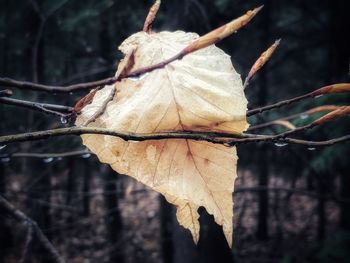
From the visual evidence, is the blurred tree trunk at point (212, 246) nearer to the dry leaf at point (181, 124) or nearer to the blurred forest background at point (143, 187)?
the blurred forest background at point (143, 187)

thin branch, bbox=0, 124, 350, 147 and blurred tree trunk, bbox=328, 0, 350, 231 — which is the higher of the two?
blurred tree trunk, bbox=328, 0, 350, 231

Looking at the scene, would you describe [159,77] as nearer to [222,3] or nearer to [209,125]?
[209,125]

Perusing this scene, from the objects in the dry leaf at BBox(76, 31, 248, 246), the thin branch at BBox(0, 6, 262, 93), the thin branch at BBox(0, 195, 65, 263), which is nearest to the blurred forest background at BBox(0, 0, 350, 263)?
the thin branch at BBox(0, 195, 65, 263)

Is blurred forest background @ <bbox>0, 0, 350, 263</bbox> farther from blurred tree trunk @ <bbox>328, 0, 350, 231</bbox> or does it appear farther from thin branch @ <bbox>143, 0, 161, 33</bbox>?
thin branch @ <bbox>143, 0, 161, 33</bbox>

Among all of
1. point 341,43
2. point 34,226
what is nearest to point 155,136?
point 34,226

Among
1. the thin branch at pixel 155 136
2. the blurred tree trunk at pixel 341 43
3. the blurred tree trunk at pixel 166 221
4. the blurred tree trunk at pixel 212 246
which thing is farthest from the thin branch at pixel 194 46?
the blurred tree trunk at pixel 166 221

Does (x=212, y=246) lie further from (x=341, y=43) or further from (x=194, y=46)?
(x=194, y=46)
